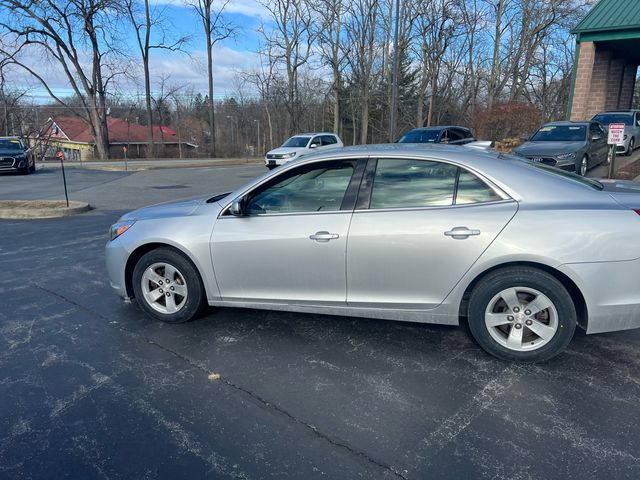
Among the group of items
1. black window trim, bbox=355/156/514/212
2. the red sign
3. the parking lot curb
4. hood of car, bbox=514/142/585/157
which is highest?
the red sign

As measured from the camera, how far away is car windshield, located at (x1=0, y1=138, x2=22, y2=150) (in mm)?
19906

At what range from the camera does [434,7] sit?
39.3 meters

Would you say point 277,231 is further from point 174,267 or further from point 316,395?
point 316,395

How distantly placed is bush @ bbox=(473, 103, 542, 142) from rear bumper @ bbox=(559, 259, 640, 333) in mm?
24965

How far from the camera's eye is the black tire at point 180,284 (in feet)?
13.1

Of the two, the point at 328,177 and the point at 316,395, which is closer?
the point at 316,395

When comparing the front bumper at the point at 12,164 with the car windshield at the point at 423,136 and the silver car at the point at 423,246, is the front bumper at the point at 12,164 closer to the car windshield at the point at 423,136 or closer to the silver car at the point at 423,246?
the car windshield at the point at 423,136

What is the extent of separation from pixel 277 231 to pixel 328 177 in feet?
2.06

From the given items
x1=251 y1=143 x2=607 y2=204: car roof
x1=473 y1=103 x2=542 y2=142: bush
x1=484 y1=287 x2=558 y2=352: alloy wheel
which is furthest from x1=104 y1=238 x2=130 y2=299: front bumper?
x1=473 y1=103 x2=542 y2=142: bush

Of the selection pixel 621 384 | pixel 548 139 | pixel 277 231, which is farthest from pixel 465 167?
pixel 548 139

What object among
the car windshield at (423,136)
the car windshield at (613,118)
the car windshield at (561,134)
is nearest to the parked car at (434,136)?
the car windshield at (423,136)

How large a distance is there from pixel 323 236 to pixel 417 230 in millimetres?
723

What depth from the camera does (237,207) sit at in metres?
3.75

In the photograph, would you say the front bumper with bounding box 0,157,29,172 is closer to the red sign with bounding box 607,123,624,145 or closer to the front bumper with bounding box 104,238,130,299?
the front bumper with bounding box 104,238,130,299
